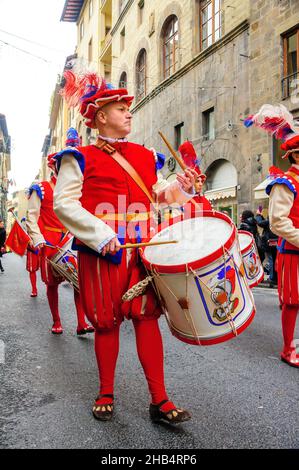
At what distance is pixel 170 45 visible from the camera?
2134 centimetres

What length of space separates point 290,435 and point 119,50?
28.4 metres

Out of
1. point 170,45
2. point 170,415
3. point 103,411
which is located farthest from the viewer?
point 170,45

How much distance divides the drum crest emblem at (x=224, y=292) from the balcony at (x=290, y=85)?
11.9 metres

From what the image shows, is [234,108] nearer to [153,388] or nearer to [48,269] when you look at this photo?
[48,269]

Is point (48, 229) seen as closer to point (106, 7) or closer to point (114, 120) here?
point (114, 120)

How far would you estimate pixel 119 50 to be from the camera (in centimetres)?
2819

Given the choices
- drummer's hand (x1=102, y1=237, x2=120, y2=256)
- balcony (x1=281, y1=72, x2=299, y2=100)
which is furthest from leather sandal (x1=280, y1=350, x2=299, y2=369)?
balcony (x1=281, y1=72, x2=299, y2=100)

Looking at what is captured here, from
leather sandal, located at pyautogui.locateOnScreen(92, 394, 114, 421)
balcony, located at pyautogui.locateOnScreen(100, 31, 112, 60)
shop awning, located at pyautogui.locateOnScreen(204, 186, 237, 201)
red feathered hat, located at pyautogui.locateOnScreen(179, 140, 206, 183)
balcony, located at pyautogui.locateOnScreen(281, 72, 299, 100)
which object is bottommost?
leather sandal, located at pyautogui.locateOnScreen(92, 394, 114, 421)

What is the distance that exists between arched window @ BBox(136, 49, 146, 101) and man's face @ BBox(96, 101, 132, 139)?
22527 mm

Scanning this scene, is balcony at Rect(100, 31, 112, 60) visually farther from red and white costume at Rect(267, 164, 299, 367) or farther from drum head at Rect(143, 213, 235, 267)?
drum head at Rect(143, 213, 235, 267)

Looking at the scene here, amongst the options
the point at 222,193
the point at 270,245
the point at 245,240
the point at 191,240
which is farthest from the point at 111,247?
the point at 222,193

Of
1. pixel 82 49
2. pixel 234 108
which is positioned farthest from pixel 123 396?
pixel 82 49

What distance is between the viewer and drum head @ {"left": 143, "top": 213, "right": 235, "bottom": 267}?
8.31 feet

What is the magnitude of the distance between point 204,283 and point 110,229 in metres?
0.64
